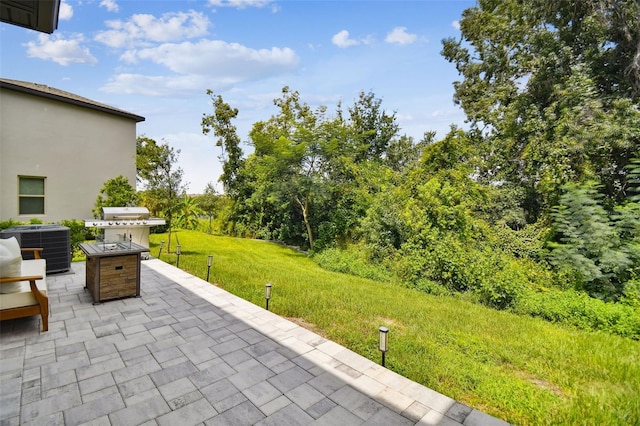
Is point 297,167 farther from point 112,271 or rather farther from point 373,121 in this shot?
point 112,271

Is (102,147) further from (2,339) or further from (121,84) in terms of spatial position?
(2,339)

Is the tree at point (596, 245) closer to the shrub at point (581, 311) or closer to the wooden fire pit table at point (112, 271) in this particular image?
the shrub at point (581, 311)

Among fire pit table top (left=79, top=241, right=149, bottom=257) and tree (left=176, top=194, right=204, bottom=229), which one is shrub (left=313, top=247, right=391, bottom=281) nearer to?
tree (left=176, top=194, right=204, bottom=229)

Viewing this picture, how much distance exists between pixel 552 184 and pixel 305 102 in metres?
13.7

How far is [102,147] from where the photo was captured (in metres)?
9.95

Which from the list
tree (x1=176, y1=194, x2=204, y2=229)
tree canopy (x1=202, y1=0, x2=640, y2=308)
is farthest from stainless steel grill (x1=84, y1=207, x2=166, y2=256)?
tree canopy (x1=202, y1=0, x2=640, y2=308)

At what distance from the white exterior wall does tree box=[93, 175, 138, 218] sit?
358 mm

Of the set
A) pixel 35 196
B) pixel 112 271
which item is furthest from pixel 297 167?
pixel 112 271

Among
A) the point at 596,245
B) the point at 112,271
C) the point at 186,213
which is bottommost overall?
the point at 112,271

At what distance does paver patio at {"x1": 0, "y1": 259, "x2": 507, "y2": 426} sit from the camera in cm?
240

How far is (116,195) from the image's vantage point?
9.45 m

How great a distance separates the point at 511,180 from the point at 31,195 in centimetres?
1588

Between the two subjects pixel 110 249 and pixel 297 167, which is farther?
pixel 297 167

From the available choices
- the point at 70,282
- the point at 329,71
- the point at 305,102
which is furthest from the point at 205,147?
the point at 70,282
